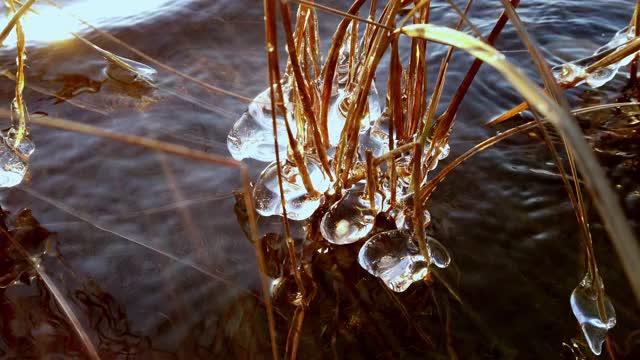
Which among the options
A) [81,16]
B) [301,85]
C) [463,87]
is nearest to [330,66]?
[301,85]

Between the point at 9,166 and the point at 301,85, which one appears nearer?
the point at 301,85

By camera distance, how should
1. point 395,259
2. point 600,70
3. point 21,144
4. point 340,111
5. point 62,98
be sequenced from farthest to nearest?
point 62,98 → point 600,70 → point 21,144 → point 340,111 → point 395,259

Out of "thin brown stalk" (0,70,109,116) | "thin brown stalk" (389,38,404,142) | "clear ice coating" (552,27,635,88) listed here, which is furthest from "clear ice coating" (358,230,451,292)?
"thin brown stalk" (0,70,109,116)

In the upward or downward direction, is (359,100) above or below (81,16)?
above

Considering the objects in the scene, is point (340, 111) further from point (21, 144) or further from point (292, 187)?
point (21, 144)

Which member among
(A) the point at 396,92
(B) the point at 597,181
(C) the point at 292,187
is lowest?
(C) the point at 292,187

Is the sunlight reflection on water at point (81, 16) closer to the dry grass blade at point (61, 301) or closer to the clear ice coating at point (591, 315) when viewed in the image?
the dry grass blade at point (61, 301)

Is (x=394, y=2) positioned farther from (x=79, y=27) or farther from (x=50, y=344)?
(x=79, y=27)
